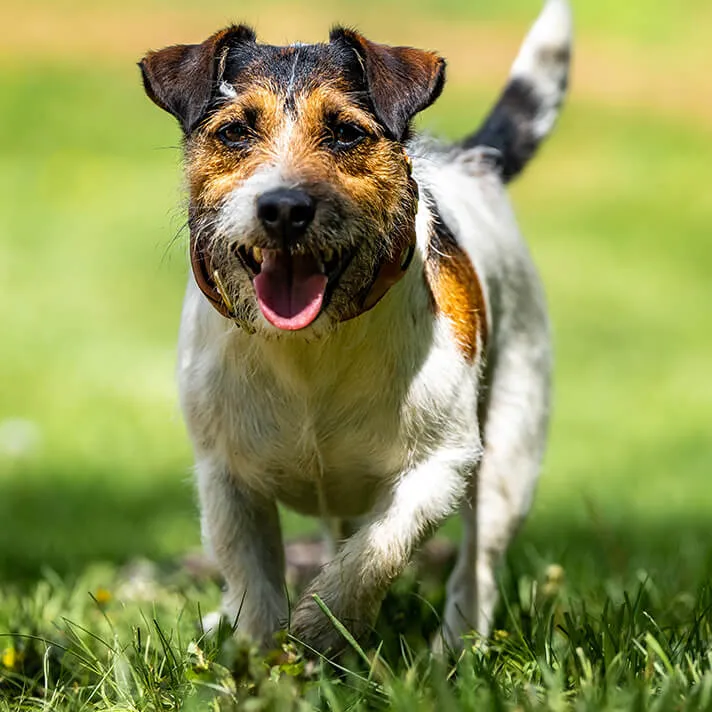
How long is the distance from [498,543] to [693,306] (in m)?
10.5

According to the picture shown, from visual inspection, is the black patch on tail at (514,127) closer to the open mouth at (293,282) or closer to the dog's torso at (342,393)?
the dog's torso at (342,393)

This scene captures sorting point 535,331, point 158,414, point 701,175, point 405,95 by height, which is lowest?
point 158,414

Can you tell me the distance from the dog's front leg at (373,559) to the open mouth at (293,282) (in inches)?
29.2

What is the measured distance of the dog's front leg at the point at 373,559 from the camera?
159 inches

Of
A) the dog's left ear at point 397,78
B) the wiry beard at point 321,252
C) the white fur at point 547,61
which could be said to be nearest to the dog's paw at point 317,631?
the wiry beard at point 321,252

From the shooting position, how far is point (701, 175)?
19.4 metres

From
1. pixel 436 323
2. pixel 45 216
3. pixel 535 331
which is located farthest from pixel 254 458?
pixel 45 216

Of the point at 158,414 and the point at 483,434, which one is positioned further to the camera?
the point at 158,414

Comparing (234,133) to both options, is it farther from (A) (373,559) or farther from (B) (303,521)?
(B) (303,521)

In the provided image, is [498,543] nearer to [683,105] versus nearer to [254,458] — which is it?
[254,458]

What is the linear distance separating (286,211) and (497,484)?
1934 millimetres

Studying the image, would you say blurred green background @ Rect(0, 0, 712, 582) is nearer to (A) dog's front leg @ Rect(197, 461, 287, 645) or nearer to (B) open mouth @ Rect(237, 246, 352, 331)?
(B) open mouth @ Rect(237, 246, 352, 331)

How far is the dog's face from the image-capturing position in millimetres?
3854

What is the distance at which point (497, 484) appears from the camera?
5297mm
